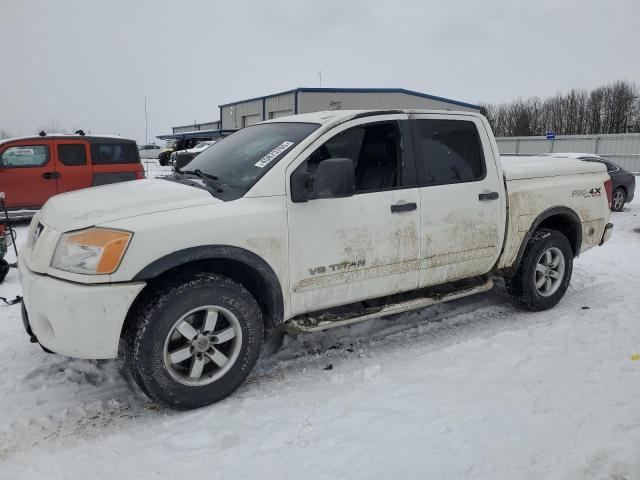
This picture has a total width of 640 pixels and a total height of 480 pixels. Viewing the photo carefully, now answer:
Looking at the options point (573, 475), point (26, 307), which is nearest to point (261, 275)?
point (26, 307)

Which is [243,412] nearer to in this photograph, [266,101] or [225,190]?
[225,190]

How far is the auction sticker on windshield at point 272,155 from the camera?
3344 mm

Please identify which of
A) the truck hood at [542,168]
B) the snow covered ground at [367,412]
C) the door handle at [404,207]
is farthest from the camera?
the truck hood at [542,168]

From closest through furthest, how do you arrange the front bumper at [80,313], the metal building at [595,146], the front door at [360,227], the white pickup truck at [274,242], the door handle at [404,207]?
the front bumper at [80,313]
the white pickup truck at [274,242]
the front door at [360,227]
the door handle at [404,207]
the metal building at [595,146]

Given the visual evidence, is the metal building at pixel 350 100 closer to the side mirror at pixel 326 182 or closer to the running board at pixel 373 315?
the running board at pixel 373 315

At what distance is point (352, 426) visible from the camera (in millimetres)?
2824

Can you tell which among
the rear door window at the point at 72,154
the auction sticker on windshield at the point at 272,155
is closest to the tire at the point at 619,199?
the auction sticker on windshield at the point at 272,155

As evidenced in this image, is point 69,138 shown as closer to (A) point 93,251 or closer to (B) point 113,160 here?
(B) point 113,160

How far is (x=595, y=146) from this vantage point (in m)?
28.2

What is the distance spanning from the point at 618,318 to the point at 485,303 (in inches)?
46.4

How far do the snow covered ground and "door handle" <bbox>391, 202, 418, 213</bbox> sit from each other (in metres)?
1.13

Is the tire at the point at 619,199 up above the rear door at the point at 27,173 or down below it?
below

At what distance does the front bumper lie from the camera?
2.64 meters

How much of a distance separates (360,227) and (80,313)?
1842 millimetres
